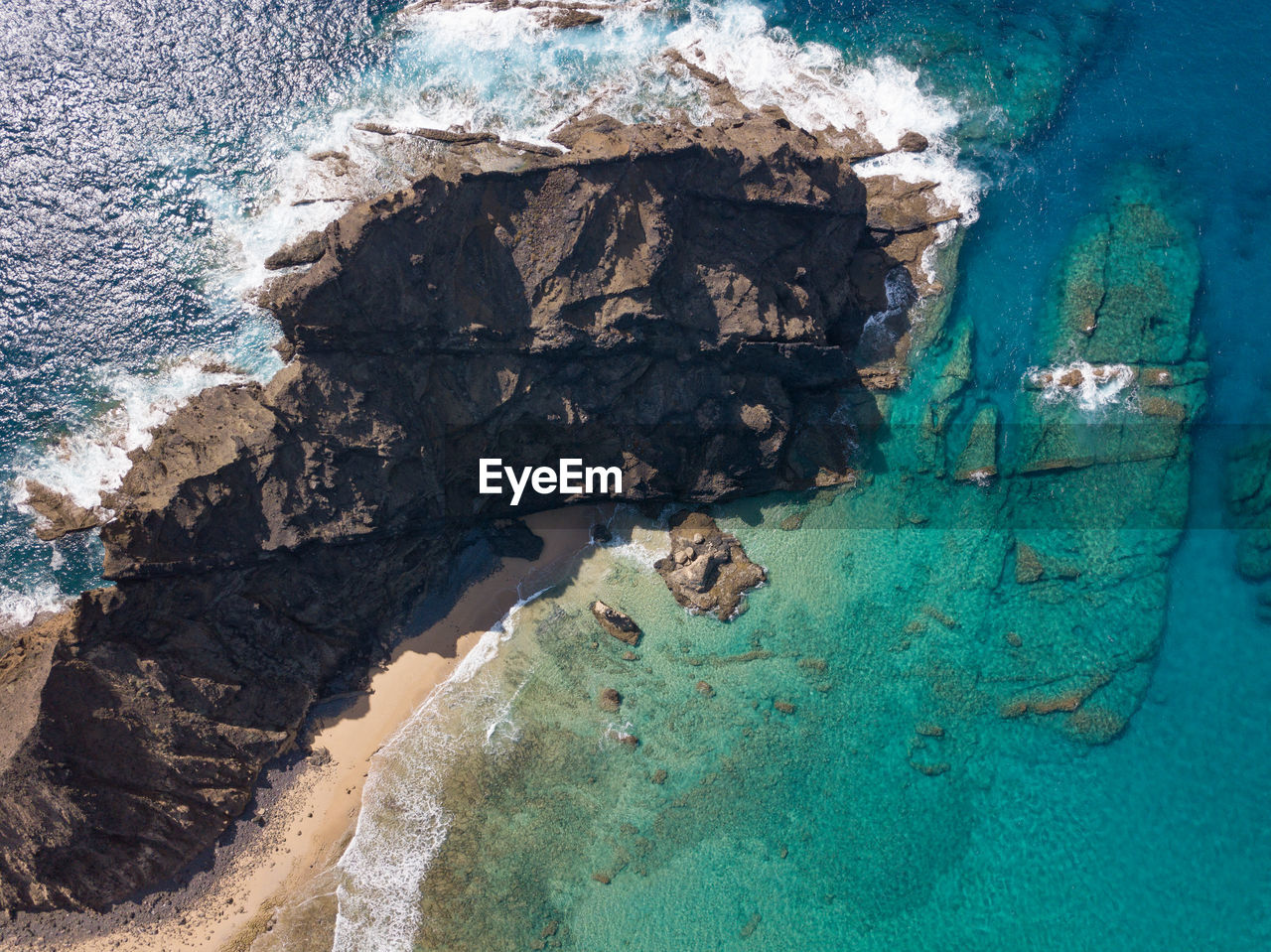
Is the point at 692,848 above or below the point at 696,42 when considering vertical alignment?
below

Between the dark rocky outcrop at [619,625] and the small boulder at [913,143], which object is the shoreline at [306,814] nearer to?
the dark rocky outcrop at [619,625]

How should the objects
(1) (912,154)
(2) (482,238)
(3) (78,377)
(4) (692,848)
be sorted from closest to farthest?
A: 1. (2) (482,238)
2. (4) (692,848)
3. (3) (78,377)
4. (1) (912,154)

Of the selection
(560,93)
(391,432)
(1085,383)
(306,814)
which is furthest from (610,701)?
(560,93)

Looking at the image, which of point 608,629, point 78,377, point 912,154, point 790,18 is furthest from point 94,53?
point 912,154

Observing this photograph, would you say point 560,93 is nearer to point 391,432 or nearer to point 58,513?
point 391,432

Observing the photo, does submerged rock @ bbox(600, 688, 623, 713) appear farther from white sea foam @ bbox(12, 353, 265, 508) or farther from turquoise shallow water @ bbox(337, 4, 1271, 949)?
white sea foam @ bbox(12, 353, 265, 508)

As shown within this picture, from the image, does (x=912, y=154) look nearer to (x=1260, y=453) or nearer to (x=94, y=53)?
(x=1260, y=453)

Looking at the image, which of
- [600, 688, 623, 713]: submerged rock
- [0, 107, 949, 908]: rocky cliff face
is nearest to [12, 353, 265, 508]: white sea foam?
[0, 107, 949, 908]: rocky cliff face
